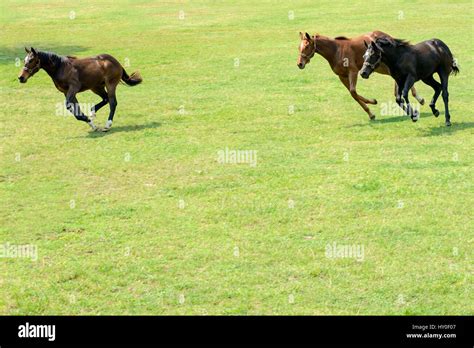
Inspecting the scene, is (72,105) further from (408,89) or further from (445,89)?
(445,89)

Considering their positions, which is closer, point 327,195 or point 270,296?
point 270,296

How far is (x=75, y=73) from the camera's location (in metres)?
20.5

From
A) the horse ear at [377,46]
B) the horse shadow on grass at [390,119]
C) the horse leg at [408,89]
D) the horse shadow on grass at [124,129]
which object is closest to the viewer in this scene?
the horse leg at [408,89]

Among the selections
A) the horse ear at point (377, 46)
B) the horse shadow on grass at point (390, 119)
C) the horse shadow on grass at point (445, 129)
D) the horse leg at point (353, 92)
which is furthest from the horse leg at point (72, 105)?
the horse shadow on grass at point (445, 129)

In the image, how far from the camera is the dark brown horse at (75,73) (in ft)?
65.9

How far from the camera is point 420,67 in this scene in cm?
1881

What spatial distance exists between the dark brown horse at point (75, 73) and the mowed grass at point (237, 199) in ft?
3.25

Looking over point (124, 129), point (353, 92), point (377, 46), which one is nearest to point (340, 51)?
point (353, 92)

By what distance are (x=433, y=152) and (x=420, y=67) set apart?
2.34m

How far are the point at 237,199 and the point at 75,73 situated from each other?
289 inches

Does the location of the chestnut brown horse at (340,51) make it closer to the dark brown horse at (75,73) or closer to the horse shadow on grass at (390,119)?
the horse shadow on grass at (390,119)
